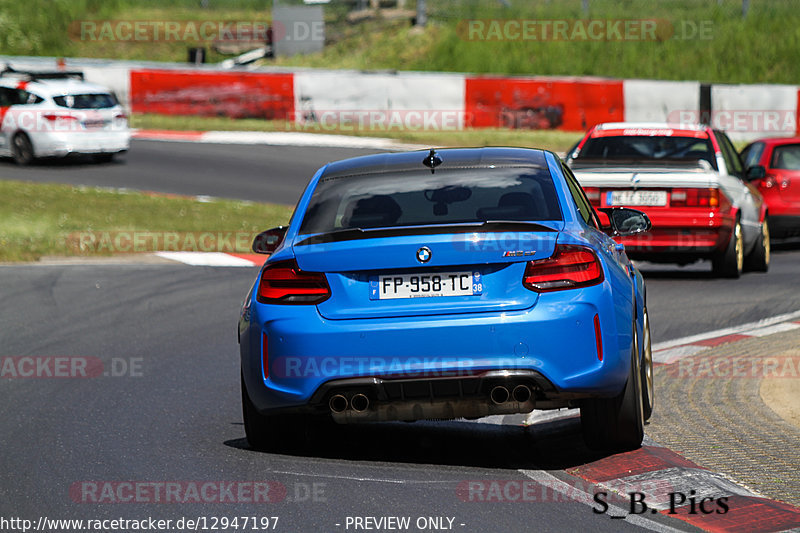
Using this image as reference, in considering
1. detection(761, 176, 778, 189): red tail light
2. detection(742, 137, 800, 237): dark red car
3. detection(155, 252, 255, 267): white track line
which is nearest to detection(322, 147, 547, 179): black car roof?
detection(155, 252, 255, 267): white track line

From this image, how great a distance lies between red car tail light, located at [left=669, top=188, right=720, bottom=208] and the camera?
1351 cm

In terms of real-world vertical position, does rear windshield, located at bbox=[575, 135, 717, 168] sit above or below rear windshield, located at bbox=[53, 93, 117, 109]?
below

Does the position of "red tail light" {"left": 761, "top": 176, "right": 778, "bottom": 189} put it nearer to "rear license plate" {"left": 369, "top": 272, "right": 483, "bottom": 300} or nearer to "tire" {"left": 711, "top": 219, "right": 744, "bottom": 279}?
"tire" {"left": 711, "top": 219, "right": 744, "bottom": 279}

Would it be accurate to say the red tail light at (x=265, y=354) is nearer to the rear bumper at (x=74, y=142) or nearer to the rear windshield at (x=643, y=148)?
the rear windshield at (x=643, y=148)

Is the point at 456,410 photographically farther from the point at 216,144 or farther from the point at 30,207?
the point at 216,144

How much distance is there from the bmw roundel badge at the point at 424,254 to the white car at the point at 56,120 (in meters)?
20.1

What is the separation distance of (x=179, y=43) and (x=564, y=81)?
1620cm

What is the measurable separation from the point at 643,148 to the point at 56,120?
45.4ft

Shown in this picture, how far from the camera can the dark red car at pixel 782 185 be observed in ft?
56.1

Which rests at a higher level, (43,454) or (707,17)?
(707,17)

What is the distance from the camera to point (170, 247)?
57.3 feet

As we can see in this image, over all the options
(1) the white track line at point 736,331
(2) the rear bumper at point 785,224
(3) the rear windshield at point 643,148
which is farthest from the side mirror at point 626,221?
(2) the rear bumper at point 785,224

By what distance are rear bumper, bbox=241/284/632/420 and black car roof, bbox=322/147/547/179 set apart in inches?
43.2

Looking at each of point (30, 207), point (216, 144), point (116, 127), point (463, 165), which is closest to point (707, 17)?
point (216, 144)
